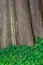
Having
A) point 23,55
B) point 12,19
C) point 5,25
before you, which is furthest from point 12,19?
point 23,55

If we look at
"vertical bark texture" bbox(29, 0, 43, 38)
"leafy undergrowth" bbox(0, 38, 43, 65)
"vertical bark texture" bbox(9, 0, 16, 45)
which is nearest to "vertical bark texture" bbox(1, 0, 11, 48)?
"vertical bark texture" bbox(9, 0, 16, 45)

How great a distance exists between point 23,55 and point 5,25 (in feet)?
3.92

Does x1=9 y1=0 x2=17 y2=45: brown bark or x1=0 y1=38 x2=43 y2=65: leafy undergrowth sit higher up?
x1=9 y1=0 x2=17 y2=45: brown bark

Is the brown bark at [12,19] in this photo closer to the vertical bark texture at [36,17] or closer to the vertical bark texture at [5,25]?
the vertical bark texture at [5,25]

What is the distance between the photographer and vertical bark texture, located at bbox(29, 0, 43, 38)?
7500mm

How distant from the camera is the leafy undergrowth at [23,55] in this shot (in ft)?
22.2

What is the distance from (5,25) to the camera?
7875 mm

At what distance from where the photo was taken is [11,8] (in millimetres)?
7758

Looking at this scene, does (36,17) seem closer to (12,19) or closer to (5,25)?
(12,19)

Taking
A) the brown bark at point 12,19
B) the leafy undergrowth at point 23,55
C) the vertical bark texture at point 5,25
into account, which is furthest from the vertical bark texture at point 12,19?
the leafy undergrowth at point 23,55

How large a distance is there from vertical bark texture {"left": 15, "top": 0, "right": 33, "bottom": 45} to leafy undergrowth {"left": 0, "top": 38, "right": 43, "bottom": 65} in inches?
8.8

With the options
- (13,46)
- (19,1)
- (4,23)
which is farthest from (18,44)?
(19,1)

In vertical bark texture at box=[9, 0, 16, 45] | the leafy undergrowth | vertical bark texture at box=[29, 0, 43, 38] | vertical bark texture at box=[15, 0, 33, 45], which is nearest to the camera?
the leafy undergrowth

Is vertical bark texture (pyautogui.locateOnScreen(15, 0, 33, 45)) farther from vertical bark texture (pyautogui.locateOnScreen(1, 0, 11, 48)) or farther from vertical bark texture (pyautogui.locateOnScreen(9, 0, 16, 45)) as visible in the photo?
vertical bark texture (pyautogui.locateOnScreen(1, 0, 11, 48))
